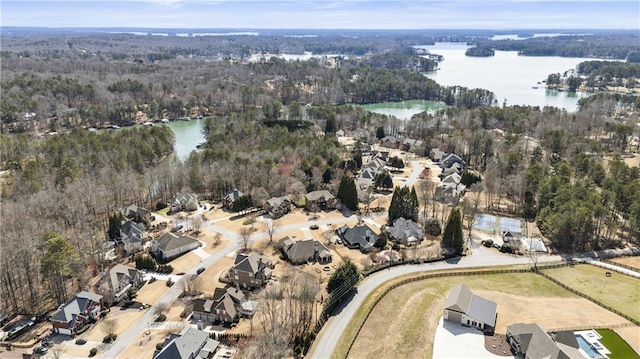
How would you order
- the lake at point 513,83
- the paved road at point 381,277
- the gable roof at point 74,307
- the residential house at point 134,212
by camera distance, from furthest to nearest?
the lake at point 513,83 → the residential house at point 134,212 → the gable roof at point 74,307 → the paved road at point 381,277

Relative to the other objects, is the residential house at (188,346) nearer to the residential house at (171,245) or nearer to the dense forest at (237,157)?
the dense forest at (237,157)

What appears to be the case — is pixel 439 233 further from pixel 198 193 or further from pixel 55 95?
pixel 55 95

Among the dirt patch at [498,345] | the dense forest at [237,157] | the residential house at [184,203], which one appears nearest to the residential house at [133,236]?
the dense forest at [237,157]

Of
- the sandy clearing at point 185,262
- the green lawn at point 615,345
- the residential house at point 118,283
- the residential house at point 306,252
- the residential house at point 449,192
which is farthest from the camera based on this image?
the residential house at point 449,192

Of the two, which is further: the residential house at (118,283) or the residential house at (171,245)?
the residential house at (171,245)

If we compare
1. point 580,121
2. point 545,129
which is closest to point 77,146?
point 545,129

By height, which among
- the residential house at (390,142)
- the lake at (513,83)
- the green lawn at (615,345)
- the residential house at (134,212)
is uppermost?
the lake at (513,83)
